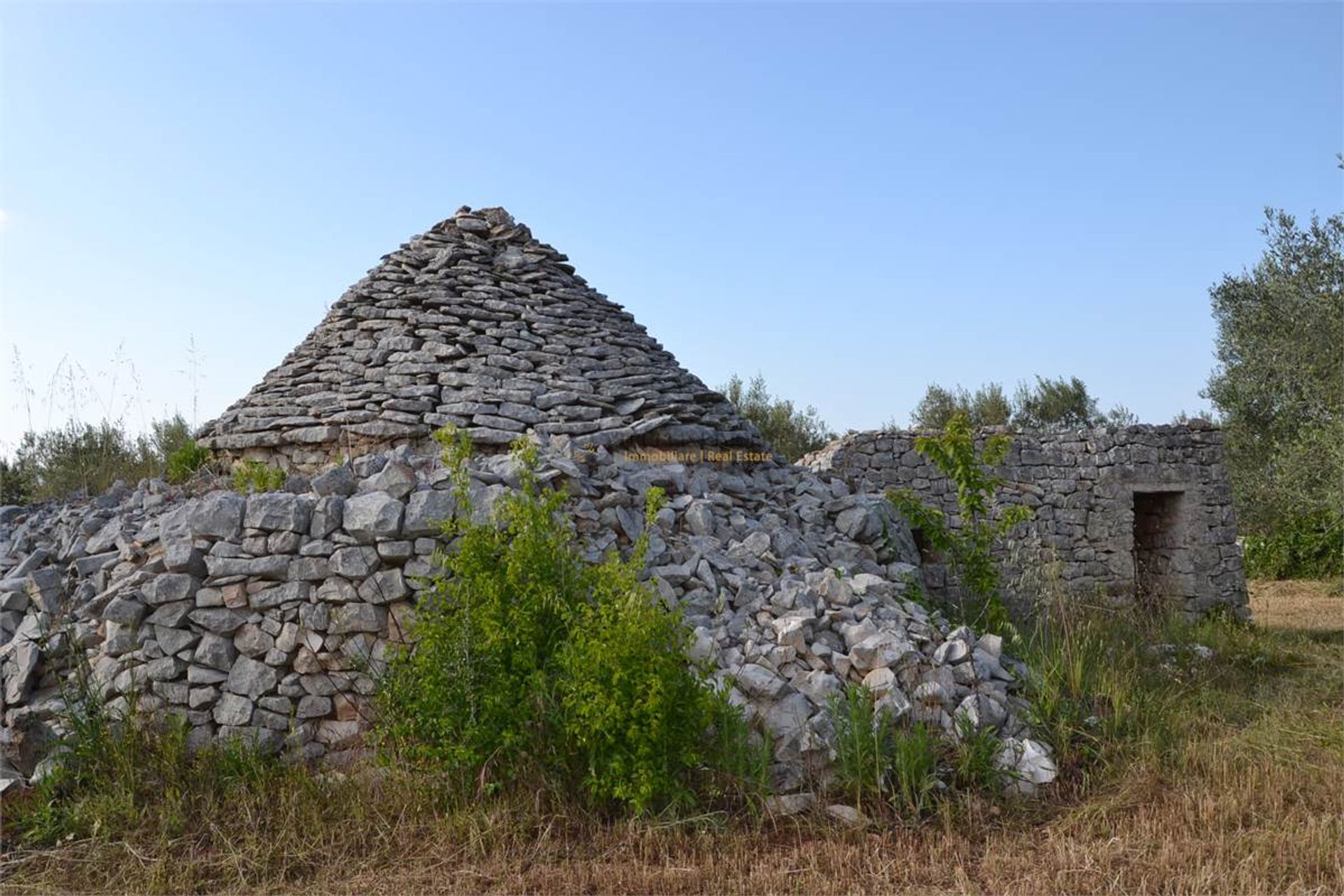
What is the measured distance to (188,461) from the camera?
23.3 ft

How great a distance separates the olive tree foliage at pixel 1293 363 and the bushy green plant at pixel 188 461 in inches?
425

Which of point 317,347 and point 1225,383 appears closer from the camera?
point 317,347

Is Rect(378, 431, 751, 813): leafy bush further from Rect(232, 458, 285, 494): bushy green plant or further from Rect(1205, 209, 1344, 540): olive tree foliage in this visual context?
Rect(1205, 209, 1344, 540): olive tree foliage

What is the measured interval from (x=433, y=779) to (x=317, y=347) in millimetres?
4376

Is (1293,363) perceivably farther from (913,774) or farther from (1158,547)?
(913,774)

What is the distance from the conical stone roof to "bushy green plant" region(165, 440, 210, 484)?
3.7 inches

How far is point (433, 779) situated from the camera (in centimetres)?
406

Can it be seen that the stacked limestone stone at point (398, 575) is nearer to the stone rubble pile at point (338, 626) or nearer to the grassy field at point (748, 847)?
the stone rubble pile at point (338, 626)

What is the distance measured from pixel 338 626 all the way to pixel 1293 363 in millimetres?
11021

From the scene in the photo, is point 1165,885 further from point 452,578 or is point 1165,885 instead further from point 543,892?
point 452,578

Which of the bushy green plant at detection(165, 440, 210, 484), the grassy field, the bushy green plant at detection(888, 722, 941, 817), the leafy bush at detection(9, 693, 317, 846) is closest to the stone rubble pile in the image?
the leafy bush at detection(9, 693, 317, 846)

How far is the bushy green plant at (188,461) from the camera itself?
7.02m

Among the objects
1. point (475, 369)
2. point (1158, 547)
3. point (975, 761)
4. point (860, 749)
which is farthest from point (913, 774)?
point (1158, 547)

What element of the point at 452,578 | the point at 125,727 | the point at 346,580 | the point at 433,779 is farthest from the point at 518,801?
the point at 125,727
